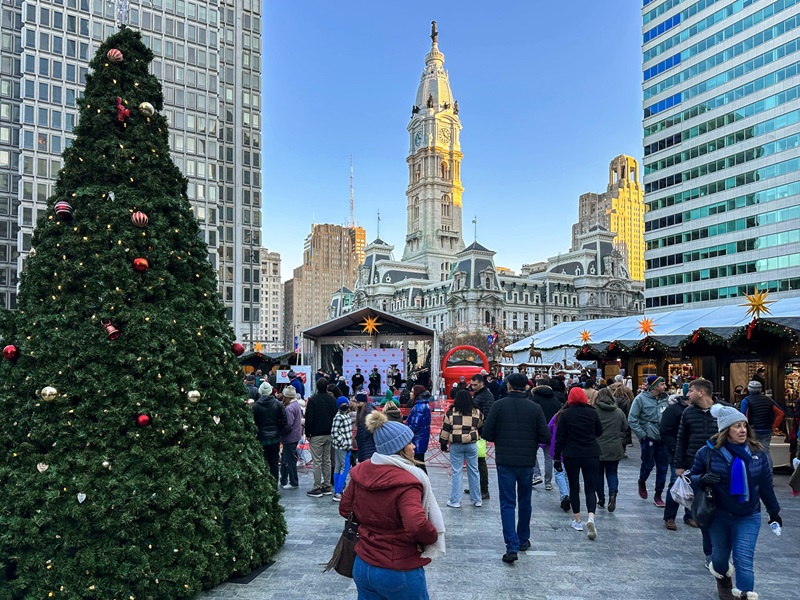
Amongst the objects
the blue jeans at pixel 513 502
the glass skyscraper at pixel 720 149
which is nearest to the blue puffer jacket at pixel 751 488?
A: the blue jeans at pixel 513 502

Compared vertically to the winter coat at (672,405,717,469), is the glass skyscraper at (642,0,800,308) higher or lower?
higher

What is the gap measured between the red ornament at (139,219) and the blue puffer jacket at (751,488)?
5.91 metres

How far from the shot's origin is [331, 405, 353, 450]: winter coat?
35.6 ft

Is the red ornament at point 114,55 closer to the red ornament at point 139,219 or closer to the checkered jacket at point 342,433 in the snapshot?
the red ornament at point 139,219

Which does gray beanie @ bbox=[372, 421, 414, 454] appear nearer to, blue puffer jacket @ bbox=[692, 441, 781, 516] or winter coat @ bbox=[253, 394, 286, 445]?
blue puffer jacket @ bbox=[692, 441, 781, 516]

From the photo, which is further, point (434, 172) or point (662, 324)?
point (434, 172)

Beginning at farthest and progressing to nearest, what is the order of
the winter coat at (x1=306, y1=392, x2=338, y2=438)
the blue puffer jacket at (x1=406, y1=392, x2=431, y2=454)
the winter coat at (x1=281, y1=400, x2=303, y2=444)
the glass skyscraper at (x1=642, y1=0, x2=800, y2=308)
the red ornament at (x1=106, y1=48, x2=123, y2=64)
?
1. the glass skyscraper at (x1=642, y1=0, x2=800, y2=308)
2. the winter coat at (x1=281, y1=400, x2=303, y2=444)
3. the winter coat at (x1=306, y1=392, x2=338, y2=438)
4. the blue puffer jacket at (x1=406, y1=392, x2=431, y2=454)
5. the red ornament at (x1=106, y1=48, x2=123, y2=64)

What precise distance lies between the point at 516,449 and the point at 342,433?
13.5 feet

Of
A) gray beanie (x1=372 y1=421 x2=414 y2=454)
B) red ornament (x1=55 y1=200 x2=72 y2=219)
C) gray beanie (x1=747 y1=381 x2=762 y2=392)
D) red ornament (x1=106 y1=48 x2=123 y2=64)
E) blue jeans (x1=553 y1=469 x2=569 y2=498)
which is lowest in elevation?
blue jeans (x1=553 y1=469 x2=569 y2=498)

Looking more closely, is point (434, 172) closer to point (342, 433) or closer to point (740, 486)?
point (342, 433)

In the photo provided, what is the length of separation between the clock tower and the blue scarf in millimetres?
135315

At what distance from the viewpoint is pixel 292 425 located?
11.3m

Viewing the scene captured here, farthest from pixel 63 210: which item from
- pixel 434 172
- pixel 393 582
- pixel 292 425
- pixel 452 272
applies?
pixel 434 172

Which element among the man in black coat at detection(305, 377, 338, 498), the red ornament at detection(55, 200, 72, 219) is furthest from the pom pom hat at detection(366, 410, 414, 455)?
the man in black coat at detection(305, 377, 338, 498)
